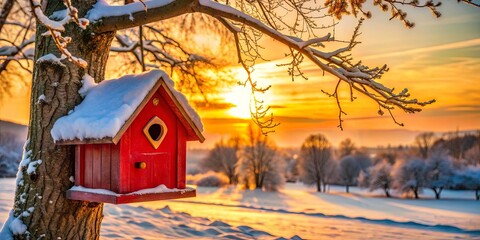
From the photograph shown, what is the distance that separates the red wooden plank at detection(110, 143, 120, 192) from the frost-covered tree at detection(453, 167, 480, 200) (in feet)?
132

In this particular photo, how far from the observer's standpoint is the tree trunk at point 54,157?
375 cm

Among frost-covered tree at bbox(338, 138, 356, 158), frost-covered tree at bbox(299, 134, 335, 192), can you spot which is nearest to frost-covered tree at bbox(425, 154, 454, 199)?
frost-covered tree at bbox(299, 134, 335, 192)

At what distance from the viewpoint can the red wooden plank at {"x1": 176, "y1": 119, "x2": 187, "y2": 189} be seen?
12.6ft

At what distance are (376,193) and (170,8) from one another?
129 ft

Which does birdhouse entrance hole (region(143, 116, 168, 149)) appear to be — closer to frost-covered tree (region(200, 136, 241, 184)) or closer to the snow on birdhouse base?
the snow on birdhouse base

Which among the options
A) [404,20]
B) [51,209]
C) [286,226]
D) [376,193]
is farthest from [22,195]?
[376,193]

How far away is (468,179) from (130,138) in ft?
133

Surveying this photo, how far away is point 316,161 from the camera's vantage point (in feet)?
161

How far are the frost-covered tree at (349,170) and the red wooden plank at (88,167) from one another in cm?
4941

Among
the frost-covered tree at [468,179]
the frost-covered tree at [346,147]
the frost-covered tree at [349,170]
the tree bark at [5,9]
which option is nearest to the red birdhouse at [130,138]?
the tree bark at [5,9]

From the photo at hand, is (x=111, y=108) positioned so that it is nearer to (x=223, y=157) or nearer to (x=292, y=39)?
(x=292, y=39)

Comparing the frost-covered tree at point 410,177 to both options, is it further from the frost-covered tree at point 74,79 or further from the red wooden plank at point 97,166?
the red wooden plank at point 97,166

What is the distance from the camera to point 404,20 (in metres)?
4.43

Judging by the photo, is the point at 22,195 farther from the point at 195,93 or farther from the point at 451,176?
the point at 451,176
